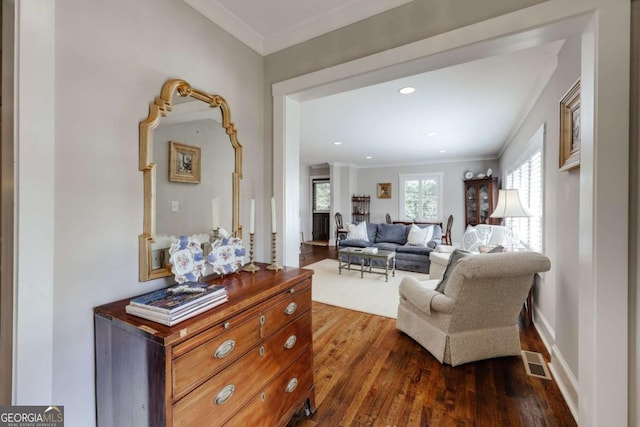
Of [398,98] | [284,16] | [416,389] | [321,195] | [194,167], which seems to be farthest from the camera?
[321,195]

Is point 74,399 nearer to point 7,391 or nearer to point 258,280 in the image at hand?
point 7,391

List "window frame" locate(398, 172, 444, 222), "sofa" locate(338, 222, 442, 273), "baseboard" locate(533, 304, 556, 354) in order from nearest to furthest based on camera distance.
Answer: "baseboard" locate(533, 304, 556, 354)
"sofa" locate(338, 222, 442, 273)
"window frame" locate(398, 172, 444, 222)

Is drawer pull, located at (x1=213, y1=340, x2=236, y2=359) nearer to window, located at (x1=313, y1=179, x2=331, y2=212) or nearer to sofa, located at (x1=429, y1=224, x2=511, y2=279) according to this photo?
sofa, located at (x1=429, y1=224, x2=511, y2=279)

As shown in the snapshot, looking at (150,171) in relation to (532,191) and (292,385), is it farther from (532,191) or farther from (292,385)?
(532,191)

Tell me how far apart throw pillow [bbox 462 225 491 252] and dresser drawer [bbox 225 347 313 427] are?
3733mm

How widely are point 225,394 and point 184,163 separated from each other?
46.4 inches

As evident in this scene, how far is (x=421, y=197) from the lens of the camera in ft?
26.9

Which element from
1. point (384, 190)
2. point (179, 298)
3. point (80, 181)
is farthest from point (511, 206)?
point (384, 190)

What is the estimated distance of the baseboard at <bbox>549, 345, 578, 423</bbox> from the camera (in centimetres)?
172

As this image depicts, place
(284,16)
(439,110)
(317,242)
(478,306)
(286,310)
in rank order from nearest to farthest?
(286,310), (284,16), (478,306), (439,110), (317,242)

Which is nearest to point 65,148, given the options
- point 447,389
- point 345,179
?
point 447,389

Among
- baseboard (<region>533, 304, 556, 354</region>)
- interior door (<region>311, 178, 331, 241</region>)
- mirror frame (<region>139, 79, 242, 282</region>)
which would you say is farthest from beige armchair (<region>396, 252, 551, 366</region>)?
interior door (<region>311, 178, 331, 241</region>)

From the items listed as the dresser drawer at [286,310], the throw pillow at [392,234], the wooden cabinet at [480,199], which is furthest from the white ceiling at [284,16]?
the wooden cabinet at [480,199]

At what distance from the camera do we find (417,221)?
8227 mm
